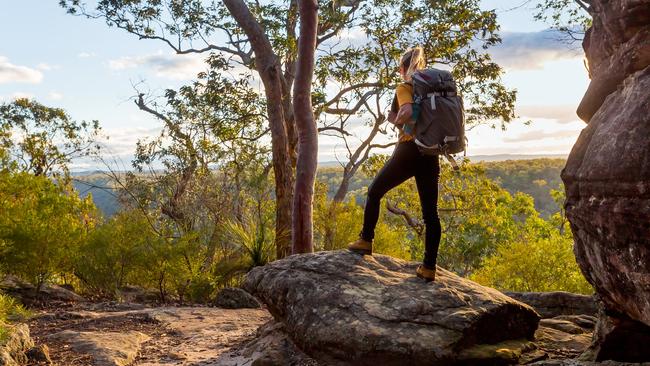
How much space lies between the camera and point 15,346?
15.3 feet

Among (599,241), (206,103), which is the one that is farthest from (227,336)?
(206,103)

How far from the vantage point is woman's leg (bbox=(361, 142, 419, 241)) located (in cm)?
445

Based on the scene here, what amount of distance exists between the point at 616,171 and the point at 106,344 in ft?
16.1

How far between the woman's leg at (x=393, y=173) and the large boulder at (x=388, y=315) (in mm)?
599

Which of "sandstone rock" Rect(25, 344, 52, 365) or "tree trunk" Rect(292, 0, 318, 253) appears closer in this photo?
"sandstone rock" Rect(25, 344, 52, 365)

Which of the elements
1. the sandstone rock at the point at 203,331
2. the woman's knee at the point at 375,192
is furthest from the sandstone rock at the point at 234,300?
the woman's knee at the point at 375,192

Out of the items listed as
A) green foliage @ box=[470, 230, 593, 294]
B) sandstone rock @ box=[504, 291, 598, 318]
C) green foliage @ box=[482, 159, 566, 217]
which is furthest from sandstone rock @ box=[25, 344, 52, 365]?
green foliage @ box=[482, 159, 566, 217]

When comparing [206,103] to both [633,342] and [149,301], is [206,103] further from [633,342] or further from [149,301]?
[633,342]

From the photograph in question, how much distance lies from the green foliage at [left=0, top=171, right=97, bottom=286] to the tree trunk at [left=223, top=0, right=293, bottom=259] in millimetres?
3444

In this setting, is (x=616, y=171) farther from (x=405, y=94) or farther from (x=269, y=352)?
(x=269, y=352)

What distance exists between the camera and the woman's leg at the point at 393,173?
4445 mm

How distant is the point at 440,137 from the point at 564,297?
11.1ft

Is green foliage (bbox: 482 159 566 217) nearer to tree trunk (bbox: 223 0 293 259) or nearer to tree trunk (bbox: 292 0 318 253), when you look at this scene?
tree trunk (bbox: 223 0 293 259)

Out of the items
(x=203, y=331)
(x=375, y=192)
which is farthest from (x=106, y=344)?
(x=375, y=192)
